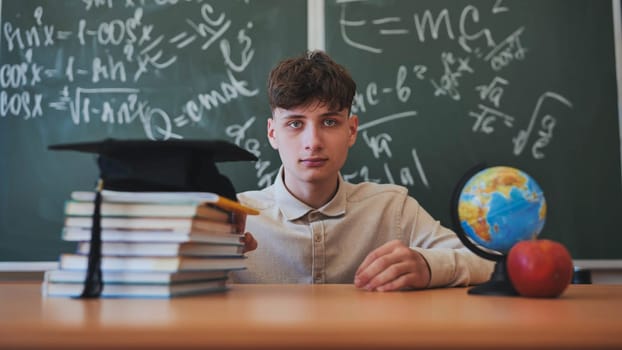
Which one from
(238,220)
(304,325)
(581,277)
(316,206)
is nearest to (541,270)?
(304,325)

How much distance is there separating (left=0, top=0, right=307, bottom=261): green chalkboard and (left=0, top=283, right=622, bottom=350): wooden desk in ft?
5.39

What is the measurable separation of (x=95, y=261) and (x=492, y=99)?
188 centimetres

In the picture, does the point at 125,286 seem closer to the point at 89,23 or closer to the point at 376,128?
the point at 376,128

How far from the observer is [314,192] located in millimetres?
1883

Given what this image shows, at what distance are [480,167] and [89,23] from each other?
199 centimetres

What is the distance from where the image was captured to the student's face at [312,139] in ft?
5.75

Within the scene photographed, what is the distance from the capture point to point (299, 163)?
70.3 inches

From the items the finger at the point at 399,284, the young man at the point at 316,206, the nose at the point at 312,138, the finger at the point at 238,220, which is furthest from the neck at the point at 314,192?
the finger at the point at 399,284

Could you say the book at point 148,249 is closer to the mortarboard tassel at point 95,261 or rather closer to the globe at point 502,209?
the mortarboard tassel at point 95,261

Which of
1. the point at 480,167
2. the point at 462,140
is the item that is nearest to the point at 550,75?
the point at 462,140

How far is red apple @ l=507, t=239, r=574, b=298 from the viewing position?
85cm

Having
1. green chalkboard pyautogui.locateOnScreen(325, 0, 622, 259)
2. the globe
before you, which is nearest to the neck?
green chalkboard pyautogui.locateOnScreen(325, 0, 622, 259)

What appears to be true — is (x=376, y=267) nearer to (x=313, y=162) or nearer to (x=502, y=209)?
(x=502, y=209)

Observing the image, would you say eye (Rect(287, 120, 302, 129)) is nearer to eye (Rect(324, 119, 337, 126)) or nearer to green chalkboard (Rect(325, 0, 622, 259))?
eye (Rect(324, 119, 337, 126))
